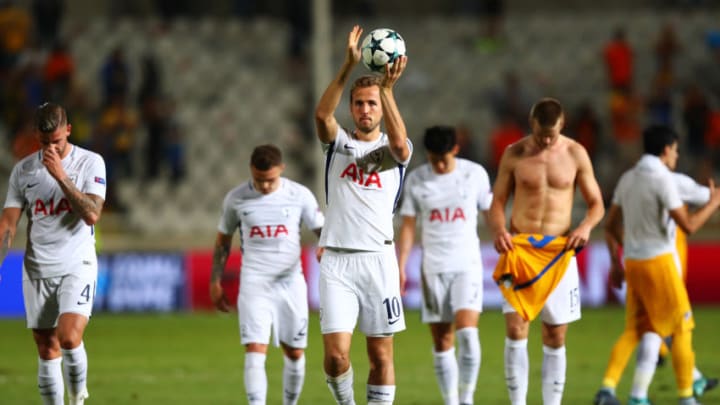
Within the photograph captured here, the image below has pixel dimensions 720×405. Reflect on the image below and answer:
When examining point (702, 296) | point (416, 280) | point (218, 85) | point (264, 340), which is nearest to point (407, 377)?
point (264, 340)

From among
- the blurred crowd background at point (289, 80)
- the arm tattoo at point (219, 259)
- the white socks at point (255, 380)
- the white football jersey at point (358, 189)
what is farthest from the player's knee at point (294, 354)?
the blurred crowd background at point (289, 80)

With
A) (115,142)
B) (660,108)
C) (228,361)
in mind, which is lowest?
(228,361)

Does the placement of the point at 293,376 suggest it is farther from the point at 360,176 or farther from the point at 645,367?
the point at 645,367

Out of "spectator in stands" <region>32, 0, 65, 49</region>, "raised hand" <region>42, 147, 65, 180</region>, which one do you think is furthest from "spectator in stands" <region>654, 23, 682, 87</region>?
"raised hand" <region>42, 147, 65, 180</region>

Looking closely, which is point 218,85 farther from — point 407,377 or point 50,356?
point 50,356

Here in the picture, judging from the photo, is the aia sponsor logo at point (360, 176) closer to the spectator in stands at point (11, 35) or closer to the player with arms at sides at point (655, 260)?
the player with arms at sides at point (655, 260)

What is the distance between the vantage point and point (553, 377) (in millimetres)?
9492

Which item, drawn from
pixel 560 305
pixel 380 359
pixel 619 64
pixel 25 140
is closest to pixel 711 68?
pixel 619 64

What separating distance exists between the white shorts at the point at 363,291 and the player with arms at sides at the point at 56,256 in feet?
5.95

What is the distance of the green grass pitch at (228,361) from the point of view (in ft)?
38.1

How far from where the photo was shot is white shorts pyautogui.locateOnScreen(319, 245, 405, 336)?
8445 millimetres

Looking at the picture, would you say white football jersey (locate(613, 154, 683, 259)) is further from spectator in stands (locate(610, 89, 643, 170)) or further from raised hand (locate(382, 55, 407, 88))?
spectator in stands (locate(610, 89, 643, 170))

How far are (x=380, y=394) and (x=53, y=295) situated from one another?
2.52 meters

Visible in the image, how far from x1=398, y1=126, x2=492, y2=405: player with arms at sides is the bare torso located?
103cm
